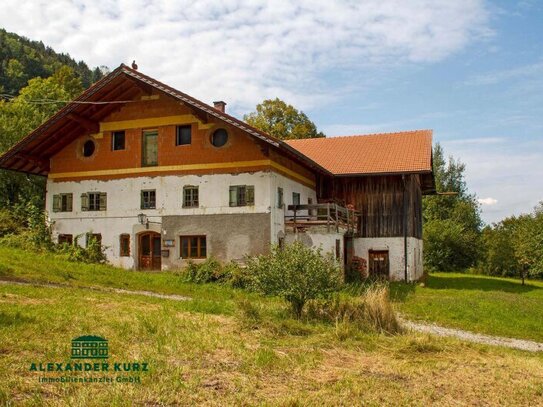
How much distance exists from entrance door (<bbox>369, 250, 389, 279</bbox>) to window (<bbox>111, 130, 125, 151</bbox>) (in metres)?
13.5

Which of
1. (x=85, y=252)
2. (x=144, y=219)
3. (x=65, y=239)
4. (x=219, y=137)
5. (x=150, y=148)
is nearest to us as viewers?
(x=219, y=137)

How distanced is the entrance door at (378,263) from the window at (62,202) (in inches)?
598

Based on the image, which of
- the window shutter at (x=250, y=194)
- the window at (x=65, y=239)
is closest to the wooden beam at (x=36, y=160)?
the window at (x=65, y=239)

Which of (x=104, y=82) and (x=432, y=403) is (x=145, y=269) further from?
(x=432, y=403)

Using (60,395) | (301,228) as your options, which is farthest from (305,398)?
(301,228)

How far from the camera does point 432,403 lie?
24.6ft

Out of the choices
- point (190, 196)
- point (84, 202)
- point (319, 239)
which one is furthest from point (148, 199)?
point (319, 239)

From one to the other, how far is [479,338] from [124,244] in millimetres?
16626

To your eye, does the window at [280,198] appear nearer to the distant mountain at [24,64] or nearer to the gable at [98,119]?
the gable at [98,119]

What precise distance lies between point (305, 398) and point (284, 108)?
4076 centimetres

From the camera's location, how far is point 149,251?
82.5ft

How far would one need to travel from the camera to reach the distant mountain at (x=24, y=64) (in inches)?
2658

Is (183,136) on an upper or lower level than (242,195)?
upper

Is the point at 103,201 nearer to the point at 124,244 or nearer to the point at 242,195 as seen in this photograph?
the point at 124,244
